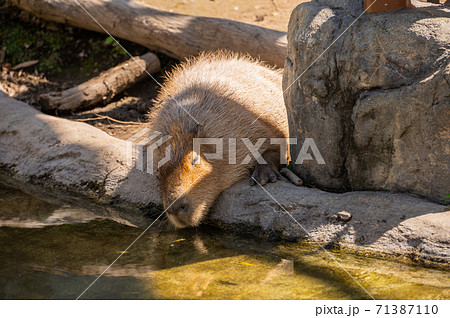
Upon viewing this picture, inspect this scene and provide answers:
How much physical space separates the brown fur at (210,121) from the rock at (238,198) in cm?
27

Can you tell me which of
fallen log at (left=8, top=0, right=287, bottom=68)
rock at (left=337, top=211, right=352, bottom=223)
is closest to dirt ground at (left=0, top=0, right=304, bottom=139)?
fallen log at (left=8, top=0, right=287, bottom=68)

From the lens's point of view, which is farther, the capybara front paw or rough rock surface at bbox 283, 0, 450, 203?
the capybara front paw

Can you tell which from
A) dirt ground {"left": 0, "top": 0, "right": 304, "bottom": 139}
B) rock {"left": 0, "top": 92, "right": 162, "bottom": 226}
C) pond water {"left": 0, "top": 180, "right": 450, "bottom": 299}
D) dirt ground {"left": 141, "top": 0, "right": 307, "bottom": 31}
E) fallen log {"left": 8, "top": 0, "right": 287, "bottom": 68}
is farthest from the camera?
dirt ground {"left": 141, "top": 0, "right": 307, "bottom": 31}

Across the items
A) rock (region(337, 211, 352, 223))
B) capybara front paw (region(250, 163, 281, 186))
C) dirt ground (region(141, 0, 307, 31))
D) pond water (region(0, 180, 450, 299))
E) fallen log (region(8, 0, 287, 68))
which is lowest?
pond water (region(0, 180, 450, 299))

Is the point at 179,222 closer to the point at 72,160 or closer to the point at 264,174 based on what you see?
the point at 264,174

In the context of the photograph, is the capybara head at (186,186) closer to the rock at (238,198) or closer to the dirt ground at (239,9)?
the rock at (238,198)

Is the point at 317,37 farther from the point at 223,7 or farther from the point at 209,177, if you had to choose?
the point at 223,7

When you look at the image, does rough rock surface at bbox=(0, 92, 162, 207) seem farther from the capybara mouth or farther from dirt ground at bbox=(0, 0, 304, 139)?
dirt ground at bbox=(0, 0, 304, 139)

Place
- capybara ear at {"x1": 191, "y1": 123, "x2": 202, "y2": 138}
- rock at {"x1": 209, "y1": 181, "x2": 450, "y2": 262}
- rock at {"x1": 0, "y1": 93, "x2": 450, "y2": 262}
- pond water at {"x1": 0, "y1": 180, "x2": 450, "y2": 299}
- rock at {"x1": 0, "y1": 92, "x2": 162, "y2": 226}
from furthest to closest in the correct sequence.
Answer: rock at {"x1": 0, "y1": 92, "x2": 162, "y2": 226} < capybara ear at {"x1": 191, "y1": 123, "x2": 202, "y2": 138} < rock at {"x1": 0, "y1": 93, "x2": 450, "y2": 262} < rock at {"x1": 209, "y1": 181, "x2": 450, "y2": 262} < pond water at {"x1": 0, "y1": 180, "x2": 450, "y2": 299}

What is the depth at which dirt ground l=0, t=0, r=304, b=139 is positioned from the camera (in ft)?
26.7

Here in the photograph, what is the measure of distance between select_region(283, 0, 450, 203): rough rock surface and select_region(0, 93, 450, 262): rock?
0.92 feet

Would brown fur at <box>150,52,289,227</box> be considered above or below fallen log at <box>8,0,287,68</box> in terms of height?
below
